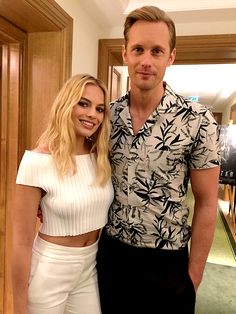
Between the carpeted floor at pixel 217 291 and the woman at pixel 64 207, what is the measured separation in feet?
5.18

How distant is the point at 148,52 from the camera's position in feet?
3.57

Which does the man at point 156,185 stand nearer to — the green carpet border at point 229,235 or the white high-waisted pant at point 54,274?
the white high-waisted pant at point 54,274

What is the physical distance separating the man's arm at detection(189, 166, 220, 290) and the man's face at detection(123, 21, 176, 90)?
0.40 metres

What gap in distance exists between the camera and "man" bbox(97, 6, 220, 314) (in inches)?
43.8

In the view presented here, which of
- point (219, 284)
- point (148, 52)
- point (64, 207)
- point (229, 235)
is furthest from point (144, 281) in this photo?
point (229, 235)

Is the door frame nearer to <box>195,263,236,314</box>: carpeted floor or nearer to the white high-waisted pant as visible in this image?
the white high-waisted pant

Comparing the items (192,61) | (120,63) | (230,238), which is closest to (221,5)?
(192,61)

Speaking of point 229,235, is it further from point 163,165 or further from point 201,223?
point 163,165

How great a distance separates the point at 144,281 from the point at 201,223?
324mm

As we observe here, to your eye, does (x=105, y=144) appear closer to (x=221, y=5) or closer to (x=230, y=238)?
(x=221, y=5)

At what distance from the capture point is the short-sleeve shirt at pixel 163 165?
1126 millimetres

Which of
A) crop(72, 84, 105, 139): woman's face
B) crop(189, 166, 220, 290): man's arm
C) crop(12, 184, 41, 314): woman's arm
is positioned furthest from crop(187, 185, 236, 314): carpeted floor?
crop(12, 184, 41, 314): woman's arm

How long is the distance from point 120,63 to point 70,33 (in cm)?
79

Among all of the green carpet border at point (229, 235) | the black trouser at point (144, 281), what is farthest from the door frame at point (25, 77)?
the green carpet border at point (229, 235)
